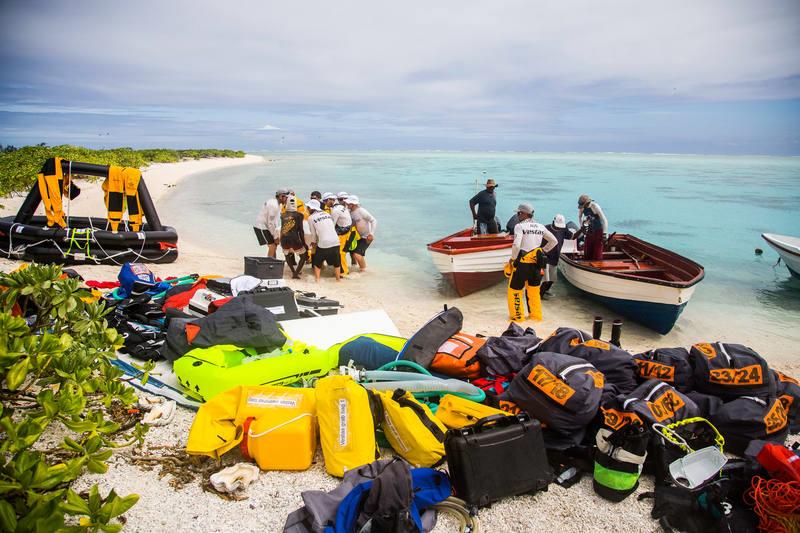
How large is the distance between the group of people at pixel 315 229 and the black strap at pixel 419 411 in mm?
6150

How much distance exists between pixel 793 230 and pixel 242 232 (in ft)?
97.3

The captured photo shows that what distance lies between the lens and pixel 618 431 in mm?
2953

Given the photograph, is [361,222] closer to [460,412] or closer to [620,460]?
[460,412]

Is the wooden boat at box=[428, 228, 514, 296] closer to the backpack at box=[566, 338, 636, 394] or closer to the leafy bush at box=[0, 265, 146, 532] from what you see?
the backpack at box=[566, 338, 636, 394]

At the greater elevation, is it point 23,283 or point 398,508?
point 23,283

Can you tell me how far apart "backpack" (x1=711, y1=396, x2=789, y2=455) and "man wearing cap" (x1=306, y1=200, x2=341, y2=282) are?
7.02 meters

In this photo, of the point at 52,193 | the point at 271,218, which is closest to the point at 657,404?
the point at 271,218

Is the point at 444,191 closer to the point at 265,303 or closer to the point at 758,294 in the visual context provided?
the point at 758,294

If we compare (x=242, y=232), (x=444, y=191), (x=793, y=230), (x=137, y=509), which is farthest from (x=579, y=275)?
(x=444, y=191)

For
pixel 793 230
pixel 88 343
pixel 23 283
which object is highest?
pixel 23 283

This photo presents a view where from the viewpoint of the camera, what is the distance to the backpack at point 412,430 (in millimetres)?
3094

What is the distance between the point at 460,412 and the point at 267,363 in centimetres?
165

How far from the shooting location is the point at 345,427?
3.15m

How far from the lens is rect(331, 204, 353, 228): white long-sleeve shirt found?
9.74 metres
